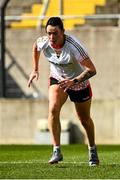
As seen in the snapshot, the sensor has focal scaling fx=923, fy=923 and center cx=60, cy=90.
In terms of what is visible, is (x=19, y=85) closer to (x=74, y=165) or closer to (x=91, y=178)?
(x=74, y=165)

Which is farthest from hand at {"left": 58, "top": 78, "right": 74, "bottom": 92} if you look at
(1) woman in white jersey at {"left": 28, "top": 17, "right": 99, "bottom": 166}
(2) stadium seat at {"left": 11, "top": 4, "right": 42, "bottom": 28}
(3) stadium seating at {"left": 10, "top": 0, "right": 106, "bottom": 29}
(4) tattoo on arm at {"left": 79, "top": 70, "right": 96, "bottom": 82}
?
(3) stadium seating at {"left": 10, "top": 0, "right": 106, "bottom": 29}

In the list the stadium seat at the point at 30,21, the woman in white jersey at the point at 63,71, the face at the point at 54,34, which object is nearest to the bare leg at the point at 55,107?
the woman in white jersey at the point at 63,71

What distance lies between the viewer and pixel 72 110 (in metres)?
20.1

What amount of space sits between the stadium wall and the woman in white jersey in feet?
29.7

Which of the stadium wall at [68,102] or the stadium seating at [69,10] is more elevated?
the stadium seating at [69,10]

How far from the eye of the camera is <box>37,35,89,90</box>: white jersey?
34.6 ft

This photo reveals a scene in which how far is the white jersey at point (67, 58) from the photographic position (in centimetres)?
1055

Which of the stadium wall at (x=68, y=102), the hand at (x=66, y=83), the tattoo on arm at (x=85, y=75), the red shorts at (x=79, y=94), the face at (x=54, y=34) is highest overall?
the face at (x=54, y=34)

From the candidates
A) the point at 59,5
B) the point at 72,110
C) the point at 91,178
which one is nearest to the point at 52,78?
the point at 91,178

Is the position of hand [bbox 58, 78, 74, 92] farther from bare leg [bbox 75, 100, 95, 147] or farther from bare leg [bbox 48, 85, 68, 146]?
bare leg [bbox 75, 100, 95, 147]

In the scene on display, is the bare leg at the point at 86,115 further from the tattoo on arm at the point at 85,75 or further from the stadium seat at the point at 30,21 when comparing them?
the stadium seat at the point at 30,21

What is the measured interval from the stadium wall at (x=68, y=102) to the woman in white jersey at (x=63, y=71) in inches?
356

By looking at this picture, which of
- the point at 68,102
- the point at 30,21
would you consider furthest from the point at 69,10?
→ the point at 68,102

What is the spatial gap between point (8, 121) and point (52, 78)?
9.86 m
